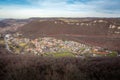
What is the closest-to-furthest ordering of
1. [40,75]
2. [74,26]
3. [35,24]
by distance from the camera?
[40,75], [74,26], [35,24]

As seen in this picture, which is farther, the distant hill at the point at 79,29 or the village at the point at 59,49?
the distant hill at the point at 79,29

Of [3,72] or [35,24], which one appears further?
[35,24]

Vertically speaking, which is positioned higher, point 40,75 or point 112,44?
point 40,75

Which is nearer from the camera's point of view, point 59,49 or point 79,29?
point 59,49

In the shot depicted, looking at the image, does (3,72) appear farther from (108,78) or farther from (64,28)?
(64,28)

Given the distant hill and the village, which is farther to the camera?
the distant hill

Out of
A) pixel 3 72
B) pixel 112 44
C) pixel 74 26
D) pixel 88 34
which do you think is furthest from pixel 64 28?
pixel 3 72

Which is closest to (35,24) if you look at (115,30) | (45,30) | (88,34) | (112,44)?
(45,30)

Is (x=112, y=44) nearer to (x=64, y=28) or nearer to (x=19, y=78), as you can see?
(x=64, y=28)

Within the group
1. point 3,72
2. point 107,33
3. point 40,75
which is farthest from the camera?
point 107,33
